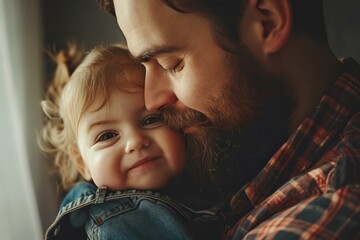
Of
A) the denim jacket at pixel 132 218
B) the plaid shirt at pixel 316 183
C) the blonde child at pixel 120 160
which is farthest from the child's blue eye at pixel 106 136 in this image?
the plaid shirt at pixel 316 183

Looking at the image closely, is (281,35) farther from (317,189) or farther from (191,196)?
(191,196)

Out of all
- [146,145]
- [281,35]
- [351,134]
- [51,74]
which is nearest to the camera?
[351,134]

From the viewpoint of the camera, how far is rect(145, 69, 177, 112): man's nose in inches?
40.3

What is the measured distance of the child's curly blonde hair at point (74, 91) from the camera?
1109mm

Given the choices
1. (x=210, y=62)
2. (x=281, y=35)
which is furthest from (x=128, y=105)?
(x=281, y=35)

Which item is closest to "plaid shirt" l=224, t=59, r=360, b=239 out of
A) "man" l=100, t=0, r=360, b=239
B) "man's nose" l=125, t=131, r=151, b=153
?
"man" l=100, t=0, r=360, b=239

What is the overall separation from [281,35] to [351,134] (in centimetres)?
26

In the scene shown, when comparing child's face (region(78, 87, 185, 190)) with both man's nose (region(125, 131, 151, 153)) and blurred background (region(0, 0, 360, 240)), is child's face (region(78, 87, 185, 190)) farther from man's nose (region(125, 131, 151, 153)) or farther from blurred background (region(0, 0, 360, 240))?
blurred background (region(0, 0, 360, 240))

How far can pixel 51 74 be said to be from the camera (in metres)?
1.41

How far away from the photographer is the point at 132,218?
3.26 feet

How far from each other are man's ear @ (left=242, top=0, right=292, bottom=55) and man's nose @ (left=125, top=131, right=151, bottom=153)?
346 mm

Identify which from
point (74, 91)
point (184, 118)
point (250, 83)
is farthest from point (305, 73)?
point (74, 91)

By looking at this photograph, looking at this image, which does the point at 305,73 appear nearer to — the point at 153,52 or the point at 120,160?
the point at 153,52

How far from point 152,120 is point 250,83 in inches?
10.4
